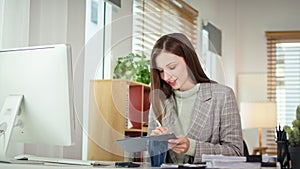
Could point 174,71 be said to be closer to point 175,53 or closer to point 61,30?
point 175,53

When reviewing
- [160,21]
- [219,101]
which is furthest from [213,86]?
[160,21]

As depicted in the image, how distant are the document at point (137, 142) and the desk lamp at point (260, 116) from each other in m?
4.01

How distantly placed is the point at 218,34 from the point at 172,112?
4.06 m

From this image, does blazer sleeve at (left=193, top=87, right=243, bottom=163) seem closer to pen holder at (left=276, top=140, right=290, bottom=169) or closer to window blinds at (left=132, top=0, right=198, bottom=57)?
pen holder at (left=276, top=140, right=290, bottom=169)

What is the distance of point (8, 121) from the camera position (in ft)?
6.90

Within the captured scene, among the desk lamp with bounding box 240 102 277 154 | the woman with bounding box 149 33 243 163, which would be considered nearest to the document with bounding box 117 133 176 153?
the woman with bounding box 149 33 243 163

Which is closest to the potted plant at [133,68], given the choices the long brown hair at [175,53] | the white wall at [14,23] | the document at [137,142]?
the white wall at [14,23]

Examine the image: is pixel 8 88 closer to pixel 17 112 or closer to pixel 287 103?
pixel 17 112

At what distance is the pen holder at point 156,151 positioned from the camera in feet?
6.01

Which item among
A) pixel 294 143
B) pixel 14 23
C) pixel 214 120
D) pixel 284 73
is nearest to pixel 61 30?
pixel 14 23

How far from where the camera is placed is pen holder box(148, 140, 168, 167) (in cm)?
183

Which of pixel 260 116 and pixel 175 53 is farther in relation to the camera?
pixel 260 116

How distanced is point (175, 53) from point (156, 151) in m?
0.49

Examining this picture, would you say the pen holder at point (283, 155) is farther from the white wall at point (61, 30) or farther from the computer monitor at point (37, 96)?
the white wall at point (61, 30)
